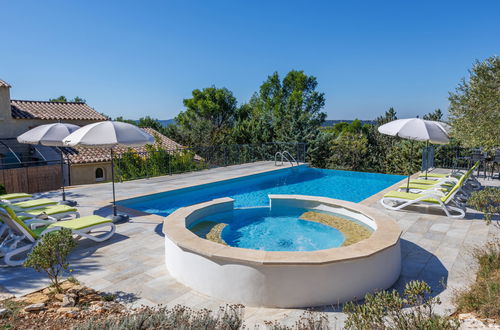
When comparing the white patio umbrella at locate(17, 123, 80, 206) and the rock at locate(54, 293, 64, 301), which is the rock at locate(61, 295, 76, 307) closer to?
the rock at locate(54, 293, 64, 301)

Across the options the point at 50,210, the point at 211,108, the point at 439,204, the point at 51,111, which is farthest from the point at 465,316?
the point at 211,108

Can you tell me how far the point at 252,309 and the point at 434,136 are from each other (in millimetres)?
7435

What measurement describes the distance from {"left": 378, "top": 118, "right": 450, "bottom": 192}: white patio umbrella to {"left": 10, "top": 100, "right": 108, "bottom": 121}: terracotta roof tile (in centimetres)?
2052

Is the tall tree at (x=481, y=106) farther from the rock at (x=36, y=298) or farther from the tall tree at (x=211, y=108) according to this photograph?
the tall tree at (x=211, y=108)

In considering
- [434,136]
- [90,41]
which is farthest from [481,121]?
[90,41]

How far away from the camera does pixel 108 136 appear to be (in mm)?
6535

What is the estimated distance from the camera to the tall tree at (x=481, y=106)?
24.9 ft

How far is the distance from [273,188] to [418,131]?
649 centimetres

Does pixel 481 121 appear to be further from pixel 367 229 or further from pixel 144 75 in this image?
pixel 144 75

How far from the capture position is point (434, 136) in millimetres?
8570

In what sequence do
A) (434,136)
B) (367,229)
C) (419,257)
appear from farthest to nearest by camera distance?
(434,136), (367,229), (419,257)

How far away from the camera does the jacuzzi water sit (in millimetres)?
6777

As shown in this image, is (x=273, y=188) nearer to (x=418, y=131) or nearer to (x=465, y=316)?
(x=418, y=131)

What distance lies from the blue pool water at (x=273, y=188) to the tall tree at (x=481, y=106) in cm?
430
